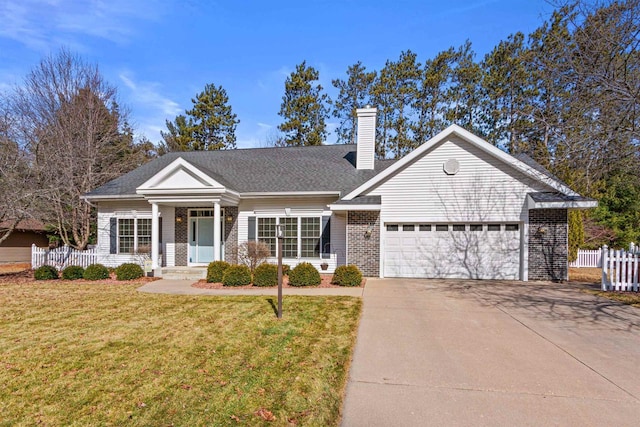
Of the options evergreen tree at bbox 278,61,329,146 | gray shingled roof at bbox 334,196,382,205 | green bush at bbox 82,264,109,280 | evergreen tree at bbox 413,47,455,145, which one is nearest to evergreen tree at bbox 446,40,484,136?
evergreen tree at bbox 413,47,455,145

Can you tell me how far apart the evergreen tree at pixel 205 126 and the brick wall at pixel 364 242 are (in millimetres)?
22170

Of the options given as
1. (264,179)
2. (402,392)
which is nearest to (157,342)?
(402,392)

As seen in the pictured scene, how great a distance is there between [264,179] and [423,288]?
7891 mm

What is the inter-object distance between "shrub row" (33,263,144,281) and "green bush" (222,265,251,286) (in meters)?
3.85

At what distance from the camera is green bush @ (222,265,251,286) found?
35.2ft

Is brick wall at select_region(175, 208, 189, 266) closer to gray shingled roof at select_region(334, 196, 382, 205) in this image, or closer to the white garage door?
gray shingled roof at select_region(334, 196, 382, 205)

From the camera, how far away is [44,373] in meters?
4.40

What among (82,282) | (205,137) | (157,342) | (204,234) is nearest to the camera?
(157,342)

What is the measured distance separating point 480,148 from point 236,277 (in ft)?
30.7

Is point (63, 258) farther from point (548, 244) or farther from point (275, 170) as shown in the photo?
point (548, 244)

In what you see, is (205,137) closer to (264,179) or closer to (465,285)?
(264,179)

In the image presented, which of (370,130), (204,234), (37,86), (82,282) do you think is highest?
(37,86)

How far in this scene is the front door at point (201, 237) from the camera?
46.8 ft

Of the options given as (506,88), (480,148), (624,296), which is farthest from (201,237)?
(506,88)
